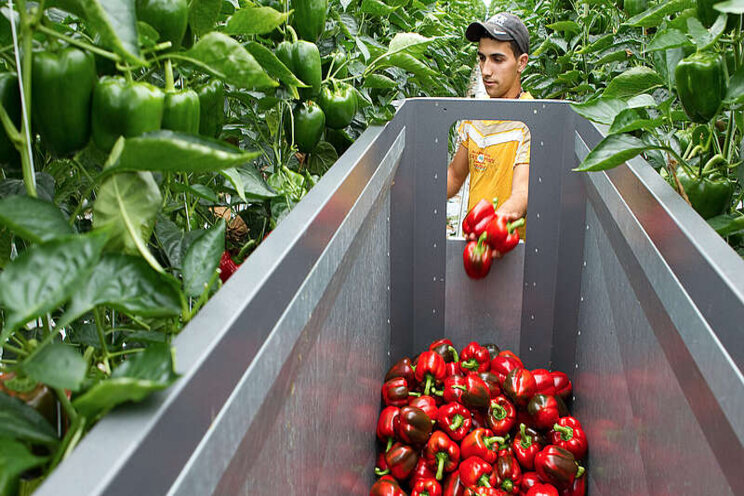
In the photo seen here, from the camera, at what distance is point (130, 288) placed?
20.2 inches

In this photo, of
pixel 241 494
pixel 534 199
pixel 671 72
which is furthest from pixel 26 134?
pixel 534 199

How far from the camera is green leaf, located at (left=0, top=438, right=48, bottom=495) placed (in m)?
0.38

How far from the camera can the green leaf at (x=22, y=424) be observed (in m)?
0.44

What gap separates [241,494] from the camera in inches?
25.8

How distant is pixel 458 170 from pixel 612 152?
2.18m

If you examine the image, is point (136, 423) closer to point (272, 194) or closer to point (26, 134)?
point (26, 134)

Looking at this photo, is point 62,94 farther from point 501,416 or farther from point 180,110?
point 501,416

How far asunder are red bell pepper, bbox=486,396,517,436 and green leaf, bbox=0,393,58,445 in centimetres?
160

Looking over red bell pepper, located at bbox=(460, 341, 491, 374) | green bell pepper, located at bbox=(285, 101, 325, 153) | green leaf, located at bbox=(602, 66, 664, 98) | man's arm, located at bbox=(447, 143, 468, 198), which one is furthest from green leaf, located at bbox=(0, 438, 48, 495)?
man's arm, located at bbox=(447, 143, 468, 198)

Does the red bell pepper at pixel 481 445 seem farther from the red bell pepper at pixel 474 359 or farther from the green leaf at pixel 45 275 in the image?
the green leaf at pixel 45 275

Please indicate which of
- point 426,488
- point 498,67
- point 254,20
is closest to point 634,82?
point 254,20

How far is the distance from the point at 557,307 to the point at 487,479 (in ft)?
1.96

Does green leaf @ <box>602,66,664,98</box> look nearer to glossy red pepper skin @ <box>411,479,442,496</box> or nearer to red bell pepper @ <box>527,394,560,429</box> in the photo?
red bell pepper @ <box>527,394,560,429</box>

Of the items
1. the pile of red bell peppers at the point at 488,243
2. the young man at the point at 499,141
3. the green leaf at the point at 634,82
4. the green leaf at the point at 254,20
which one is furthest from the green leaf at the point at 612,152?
the young man at the point at 499,141
